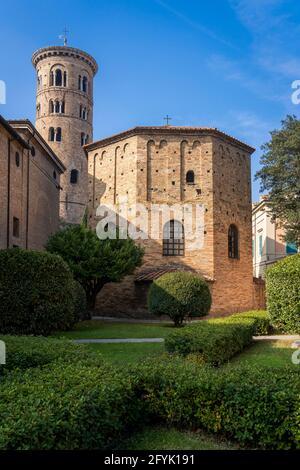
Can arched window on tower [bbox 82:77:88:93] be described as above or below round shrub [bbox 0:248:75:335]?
above

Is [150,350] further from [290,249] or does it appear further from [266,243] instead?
[266,243]

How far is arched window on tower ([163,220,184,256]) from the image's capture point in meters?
26.4

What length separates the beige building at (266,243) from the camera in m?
36.6

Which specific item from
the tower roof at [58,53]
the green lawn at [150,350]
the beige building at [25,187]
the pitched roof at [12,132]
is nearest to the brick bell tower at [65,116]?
the tower roof at [58,53]

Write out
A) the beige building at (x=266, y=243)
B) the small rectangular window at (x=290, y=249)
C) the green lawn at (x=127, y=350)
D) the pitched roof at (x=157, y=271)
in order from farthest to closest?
the beige building at (x=266, y=243) < the small rectangular window at (x=290, y=249) < the pitched roof at (x=157, y=271) < the green lawn at (x=127, y=350)

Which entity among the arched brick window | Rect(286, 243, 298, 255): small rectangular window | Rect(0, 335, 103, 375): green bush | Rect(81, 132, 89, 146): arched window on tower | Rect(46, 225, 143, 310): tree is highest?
Rect(81, 132, 89, 146): arched window on tower

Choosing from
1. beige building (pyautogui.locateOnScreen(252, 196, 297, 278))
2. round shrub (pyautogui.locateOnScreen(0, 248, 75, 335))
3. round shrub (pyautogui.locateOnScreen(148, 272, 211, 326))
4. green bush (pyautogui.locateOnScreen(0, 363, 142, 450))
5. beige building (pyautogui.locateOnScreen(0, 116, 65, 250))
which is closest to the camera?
green bush (pyautogui.locateOnScreen(0, 363, 142, 450))

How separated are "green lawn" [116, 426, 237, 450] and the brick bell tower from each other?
153 feet

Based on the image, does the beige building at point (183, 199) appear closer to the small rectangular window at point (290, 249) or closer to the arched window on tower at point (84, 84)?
the small rectangular window at point (290, 249)

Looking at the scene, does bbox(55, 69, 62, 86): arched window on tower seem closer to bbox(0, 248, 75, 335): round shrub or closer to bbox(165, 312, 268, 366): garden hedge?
bbox(0, 248, 75, 335): round shrub

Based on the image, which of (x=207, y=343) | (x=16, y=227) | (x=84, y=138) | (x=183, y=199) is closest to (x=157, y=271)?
(x=183, y=199)

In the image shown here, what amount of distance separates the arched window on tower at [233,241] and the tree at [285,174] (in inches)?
117

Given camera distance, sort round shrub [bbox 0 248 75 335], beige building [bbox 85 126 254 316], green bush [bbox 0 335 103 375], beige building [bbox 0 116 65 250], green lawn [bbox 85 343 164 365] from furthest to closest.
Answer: beige building [bbox 85 126 254 316]
beige building [bbox 0 116 65 250]
round shrub [bbox 0 248 75 335]
green lawn [bbox 85 343 164 365]
green bush [bbox 0 335 103 375]

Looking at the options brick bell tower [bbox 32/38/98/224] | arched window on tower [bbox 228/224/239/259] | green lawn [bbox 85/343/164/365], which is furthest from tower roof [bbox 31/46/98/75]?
green lawn [bbox 85/343/164/365]
